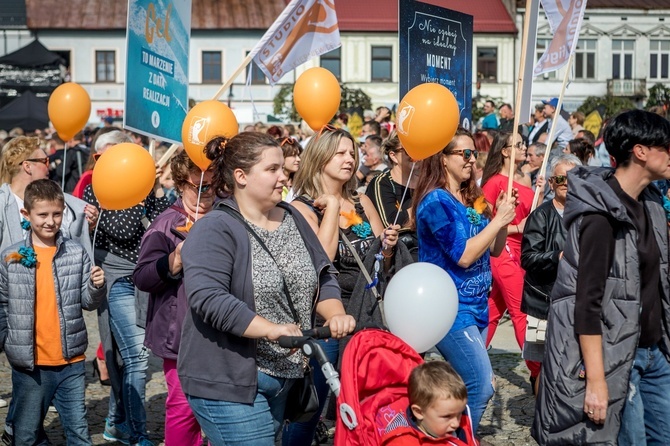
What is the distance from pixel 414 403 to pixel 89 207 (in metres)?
3.12

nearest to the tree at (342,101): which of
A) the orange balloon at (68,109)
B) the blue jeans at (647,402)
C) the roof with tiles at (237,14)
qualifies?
the roof with tiles at (237,14)

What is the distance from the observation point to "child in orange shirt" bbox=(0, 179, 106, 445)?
5664 millimetres

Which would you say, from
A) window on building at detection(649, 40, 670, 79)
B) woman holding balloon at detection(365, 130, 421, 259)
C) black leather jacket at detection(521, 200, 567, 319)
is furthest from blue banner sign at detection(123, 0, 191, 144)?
window on building at detection(649, 40, 670, 79)

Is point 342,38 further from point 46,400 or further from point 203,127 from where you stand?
point 46,400

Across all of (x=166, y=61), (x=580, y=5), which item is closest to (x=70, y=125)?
(x=166, y=61)

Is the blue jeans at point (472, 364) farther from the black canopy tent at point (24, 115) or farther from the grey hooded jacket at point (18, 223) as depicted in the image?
the black canopy tent at point (24, 115)

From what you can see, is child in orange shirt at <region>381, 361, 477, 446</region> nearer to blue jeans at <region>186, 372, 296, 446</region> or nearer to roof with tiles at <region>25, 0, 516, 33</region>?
blue jeans at <region>186, 372, 296, 446</region>

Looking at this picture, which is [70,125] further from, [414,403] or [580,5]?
[414,403]

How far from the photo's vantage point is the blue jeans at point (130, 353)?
642 cm

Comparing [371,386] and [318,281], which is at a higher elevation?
[318,281]

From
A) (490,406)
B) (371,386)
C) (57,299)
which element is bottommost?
(490,406)

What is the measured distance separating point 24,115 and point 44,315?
18.1m

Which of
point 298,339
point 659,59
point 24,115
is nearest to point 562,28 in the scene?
point 298,339

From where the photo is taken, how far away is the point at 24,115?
2277 centimetres
